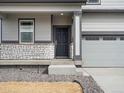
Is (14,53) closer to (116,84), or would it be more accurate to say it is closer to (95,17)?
(95,17)

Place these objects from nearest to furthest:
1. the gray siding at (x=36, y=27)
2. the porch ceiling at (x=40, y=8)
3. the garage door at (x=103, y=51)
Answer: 1. the porch ceiling at (x=40, y=8)
2. the gray siding at (x=36, y=27)
3. the garage door at (x=103, y=51)

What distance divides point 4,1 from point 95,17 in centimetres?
688

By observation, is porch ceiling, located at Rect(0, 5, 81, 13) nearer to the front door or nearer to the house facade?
the house facade

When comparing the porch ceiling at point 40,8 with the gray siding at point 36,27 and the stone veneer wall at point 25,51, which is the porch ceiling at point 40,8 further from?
the stone veneer wall at point 25,51

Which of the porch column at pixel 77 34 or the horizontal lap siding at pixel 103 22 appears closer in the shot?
the porch column at pixel 77 34

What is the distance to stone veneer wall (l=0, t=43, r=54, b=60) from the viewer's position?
18.9m

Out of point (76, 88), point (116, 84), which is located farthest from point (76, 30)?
point (76, 88)

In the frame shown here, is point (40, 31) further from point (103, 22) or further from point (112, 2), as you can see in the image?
point (112, 2)

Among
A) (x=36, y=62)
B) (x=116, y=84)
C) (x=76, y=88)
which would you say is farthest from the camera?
(x=36, y=62)

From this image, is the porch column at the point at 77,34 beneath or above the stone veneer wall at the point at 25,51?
above

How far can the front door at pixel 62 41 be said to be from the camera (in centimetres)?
2075

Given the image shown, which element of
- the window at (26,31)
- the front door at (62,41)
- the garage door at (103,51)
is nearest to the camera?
the window at (26,31)

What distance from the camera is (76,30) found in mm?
18125

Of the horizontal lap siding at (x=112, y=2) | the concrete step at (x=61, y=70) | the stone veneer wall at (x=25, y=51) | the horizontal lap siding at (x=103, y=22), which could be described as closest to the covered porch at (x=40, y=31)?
the stone veneer wall at (x=25, y=51)
